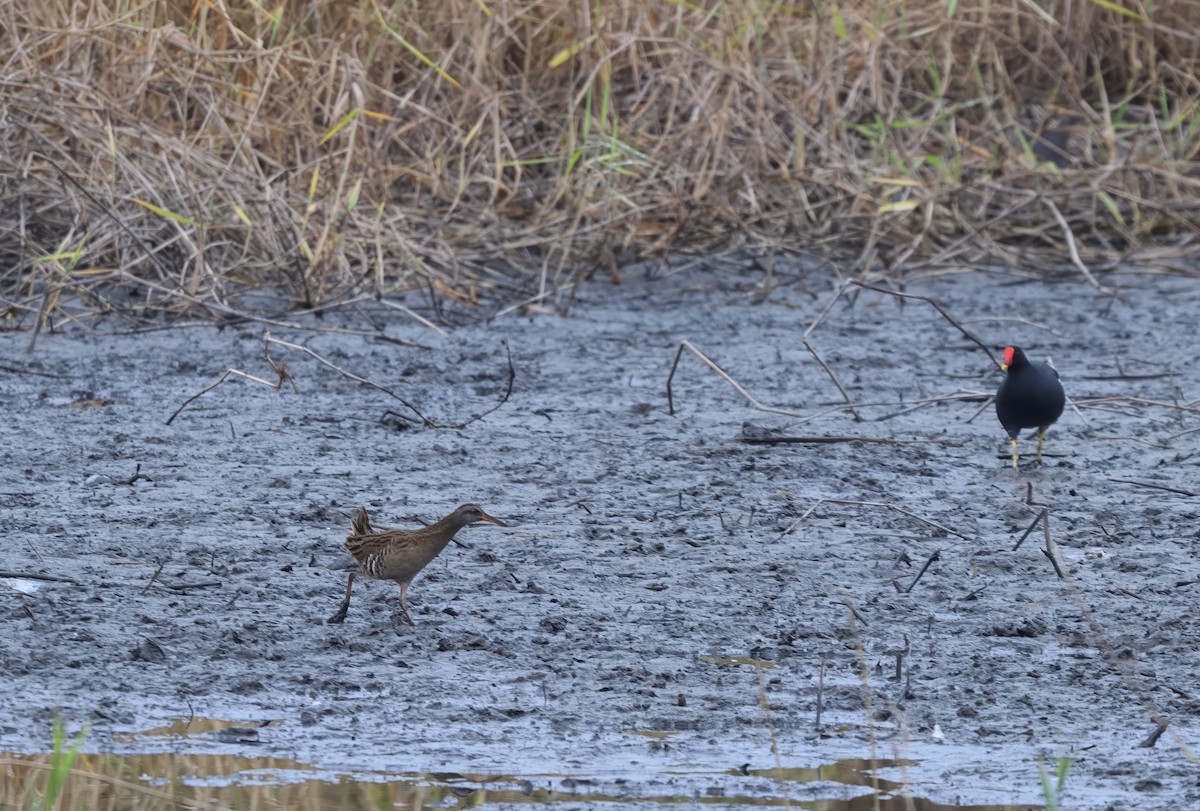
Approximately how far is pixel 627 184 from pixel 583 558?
13.5 ft

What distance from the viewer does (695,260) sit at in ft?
26.6

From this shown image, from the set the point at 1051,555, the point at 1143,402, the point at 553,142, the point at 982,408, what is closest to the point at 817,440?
the point at 982,408

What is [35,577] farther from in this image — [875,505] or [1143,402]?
[1143,402]

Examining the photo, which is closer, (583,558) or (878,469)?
(583,558)

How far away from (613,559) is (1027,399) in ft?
4.79

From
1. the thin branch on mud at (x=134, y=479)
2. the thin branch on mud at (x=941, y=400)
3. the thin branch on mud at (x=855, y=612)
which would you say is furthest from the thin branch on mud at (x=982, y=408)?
the thin branch on mud at (x=134, y=479)

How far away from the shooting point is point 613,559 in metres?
4.26

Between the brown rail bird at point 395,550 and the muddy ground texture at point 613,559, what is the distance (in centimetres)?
9

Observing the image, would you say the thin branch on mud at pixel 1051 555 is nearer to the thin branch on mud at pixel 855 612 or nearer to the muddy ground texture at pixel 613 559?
A: the muddy ground texture at pixel 613 559

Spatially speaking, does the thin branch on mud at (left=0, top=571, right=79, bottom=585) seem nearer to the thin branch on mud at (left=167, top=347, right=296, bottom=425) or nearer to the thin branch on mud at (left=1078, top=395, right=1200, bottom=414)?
the thin branch on mud at (left=167, top=347, right=296, bottom=425)

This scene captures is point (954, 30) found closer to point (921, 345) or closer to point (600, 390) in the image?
point (921, 345)

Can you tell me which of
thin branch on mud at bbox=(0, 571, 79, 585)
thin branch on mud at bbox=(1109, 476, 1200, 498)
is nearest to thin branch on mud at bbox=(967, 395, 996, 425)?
thin branch on mud at bbox=(1109, 476, 1200, 498)

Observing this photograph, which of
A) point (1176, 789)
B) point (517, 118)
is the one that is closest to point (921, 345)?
point (517, 118)

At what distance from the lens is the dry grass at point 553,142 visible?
278 inches
